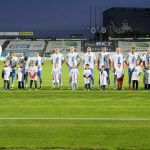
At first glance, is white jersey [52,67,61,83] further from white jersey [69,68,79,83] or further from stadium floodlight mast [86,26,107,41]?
stadium floodlight mast [86,26,107,41]

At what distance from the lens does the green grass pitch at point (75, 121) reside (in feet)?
34.4

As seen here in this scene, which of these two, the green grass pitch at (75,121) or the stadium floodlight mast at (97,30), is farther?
the stadium floodlight mast at (97,30)

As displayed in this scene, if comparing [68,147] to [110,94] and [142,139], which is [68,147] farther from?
[110,94]

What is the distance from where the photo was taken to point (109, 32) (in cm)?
9369

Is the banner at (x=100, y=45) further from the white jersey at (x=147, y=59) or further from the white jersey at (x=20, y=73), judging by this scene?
the white jersey at (x=147, y=59)

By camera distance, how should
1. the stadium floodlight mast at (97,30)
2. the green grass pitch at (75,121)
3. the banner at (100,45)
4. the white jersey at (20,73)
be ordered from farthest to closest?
the stadium floodlight mast at (97,30)
the banner at (100,45)
the white jersey at (20,73)
the green grass pitch at (75,121)

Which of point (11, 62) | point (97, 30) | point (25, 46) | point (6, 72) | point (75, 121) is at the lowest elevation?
point (75, 121)

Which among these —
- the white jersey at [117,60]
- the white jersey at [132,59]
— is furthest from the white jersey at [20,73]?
the white jersey at [132,59]

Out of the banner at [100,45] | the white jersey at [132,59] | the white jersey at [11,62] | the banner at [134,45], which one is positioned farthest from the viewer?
the banner at [134,45]

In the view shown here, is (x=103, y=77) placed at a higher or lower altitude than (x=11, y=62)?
lower

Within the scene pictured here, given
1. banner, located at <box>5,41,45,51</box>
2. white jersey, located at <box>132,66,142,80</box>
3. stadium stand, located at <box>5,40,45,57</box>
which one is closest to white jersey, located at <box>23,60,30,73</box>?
white jersey, located at <box>132,66,142,80</box>

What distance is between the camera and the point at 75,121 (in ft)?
43.6

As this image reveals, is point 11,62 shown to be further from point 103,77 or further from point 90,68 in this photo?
point 103,77

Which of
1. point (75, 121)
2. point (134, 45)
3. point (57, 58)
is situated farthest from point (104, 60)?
point (134, 45)
